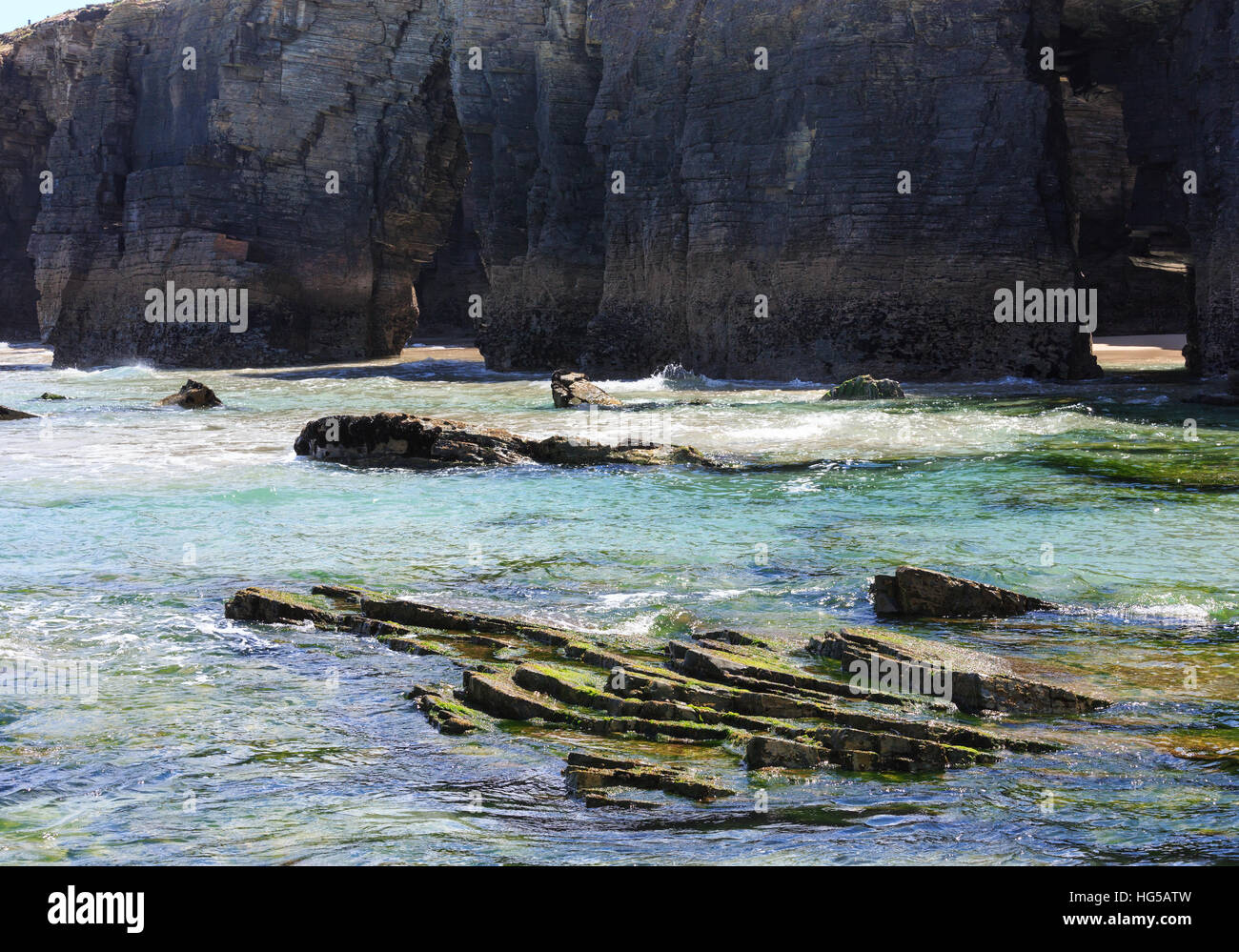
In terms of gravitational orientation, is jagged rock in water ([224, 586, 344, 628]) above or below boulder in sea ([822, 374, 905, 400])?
below

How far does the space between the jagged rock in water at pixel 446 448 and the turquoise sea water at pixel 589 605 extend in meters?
0.40

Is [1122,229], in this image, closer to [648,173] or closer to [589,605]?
[648,173]

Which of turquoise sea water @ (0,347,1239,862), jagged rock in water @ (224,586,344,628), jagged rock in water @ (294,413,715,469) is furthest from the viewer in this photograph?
jagged rock in water @ (294,413,715,469)

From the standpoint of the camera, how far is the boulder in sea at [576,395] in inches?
833

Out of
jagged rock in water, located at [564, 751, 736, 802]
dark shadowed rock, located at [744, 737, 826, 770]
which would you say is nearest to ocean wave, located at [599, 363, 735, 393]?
dark shadowed rock, located at [744, 737, 826, 770]

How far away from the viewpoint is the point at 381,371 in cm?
3138

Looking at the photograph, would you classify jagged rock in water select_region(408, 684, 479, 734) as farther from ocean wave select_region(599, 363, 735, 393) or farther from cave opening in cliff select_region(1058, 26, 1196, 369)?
cave opening in cliff select_region(1058, 26, 1196, 369)

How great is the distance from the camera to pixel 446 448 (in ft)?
50.1

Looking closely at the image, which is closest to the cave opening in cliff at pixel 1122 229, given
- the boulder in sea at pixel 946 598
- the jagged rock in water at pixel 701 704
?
the boulder in sea at pixel 946 598

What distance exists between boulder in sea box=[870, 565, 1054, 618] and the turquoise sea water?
0.20 meters

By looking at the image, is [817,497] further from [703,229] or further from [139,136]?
[139,136]

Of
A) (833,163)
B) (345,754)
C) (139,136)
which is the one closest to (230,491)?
(345,754)

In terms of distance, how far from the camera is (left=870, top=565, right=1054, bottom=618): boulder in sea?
26.2ft

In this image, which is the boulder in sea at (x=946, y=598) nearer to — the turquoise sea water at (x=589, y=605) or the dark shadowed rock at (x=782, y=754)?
the turquoise sea water at (x=589, y=605)
